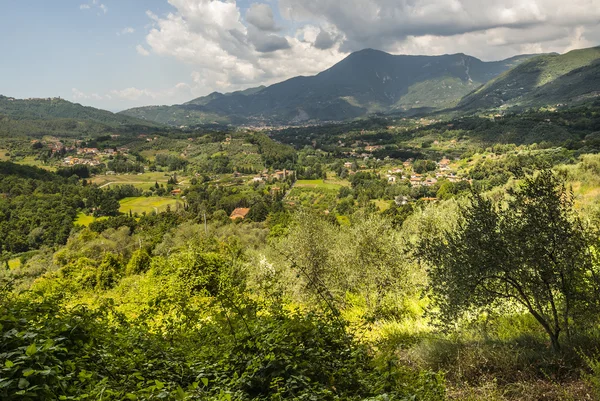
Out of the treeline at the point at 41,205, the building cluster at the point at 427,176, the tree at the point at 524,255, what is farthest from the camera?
the building cluster at the point at 427,176

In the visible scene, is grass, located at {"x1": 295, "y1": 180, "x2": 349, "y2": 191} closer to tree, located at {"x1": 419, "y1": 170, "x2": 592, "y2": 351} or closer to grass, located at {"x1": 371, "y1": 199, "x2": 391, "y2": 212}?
grass, located at {"x1": 371, "y1": 199, "x2": 391, "y2": 212}

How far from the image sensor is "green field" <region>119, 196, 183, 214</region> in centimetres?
8538

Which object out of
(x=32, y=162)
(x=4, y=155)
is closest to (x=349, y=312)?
(x=32, y=162)

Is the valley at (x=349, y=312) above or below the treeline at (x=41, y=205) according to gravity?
above

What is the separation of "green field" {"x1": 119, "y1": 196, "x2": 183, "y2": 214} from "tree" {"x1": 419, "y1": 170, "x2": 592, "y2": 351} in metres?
86.6

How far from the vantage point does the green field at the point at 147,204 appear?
85.4 m

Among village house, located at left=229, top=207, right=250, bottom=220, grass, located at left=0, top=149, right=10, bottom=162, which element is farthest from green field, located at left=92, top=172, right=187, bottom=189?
grass, located at left=0, top=149, right=10, bottom=162

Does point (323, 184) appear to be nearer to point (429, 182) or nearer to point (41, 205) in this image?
point (429, 182)

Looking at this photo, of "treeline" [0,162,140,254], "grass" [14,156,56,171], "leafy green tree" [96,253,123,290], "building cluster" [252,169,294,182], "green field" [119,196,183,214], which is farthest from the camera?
"grass" [14,156,56,171]

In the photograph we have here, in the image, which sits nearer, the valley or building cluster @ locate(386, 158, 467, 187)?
the valley

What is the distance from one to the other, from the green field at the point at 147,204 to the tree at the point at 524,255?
86.6 meters

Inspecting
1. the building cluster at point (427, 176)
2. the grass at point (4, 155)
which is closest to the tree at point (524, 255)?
the building cluster at point (427, 176)

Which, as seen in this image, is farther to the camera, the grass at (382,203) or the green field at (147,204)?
the green field at (147,204)

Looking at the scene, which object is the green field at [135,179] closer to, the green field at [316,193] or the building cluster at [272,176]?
the building cluster at [272,176]
